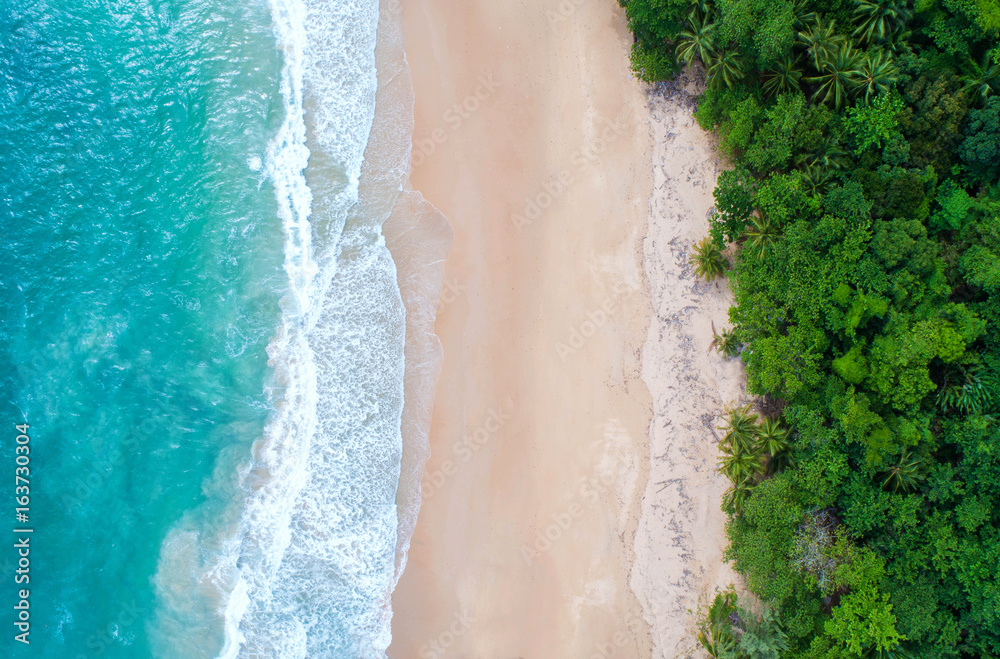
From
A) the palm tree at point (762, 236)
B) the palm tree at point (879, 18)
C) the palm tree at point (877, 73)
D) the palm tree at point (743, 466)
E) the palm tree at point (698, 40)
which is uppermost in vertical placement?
the palm tree at point (698, 40)

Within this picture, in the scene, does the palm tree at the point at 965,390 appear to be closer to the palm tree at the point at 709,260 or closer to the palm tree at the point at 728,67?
the palm tree at the point at 709,260

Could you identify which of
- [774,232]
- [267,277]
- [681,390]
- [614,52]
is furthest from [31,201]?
[774,232]

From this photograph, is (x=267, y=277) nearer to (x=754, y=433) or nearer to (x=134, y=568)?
(x=134, y=568)

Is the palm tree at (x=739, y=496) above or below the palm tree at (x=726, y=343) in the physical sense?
below

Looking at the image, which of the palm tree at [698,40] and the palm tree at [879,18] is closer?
the palm tree at [879,18]

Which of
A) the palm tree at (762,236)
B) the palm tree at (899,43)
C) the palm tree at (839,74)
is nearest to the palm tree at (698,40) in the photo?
the palm tree at (839,74)

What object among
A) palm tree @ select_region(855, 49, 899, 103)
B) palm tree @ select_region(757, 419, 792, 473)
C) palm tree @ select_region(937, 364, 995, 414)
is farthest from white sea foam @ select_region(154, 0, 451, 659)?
palm tree @ select_region(937, 364, 995, 414)
